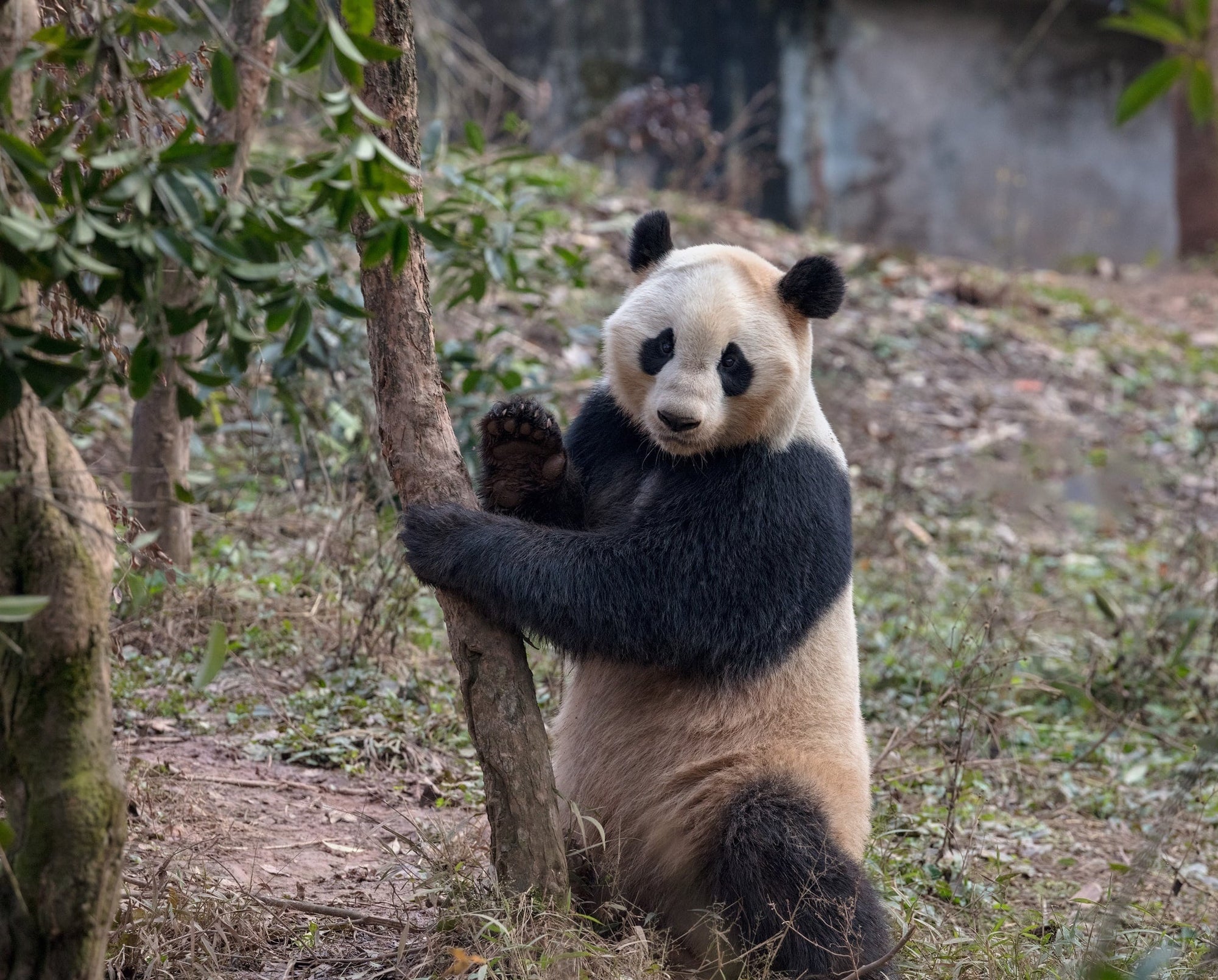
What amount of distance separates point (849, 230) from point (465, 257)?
35.0ft

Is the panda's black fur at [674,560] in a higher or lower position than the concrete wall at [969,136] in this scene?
lower

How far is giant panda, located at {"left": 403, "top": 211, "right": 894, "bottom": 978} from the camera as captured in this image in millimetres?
3350

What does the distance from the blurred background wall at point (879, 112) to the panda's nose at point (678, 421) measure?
8.99 meters

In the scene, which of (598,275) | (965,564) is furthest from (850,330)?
(965,564)

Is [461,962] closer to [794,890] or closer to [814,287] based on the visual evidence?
[794,890]

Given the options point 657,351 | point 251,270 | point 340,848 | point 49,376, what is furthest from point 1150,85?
point 340,848

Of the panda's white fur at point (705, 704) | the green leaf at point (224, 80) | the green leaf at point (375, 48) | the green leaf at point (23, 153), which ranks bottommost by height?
the panda's white fur at point (705, 704)

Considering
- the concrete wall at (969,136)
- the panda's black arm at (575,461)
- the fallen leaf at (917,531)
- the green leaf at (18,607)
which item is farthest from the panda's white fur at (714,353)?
the concrete wall at (969,136)

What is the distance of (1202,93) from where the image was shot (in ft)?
5.69

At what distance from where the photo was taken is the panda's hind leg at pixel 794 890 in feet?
10.8

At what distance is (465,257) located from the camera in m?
5.46

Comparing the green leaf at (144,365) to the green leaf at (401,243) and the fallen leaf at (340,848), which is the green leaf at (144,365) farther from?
the fallen leaf at (340,848)

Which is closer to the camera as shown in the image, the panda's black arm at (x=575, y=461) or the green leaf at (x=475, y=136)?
the panda's black arm at (x=575, y=461)

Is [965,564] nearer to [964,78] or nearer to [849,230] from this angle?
[849,230]
